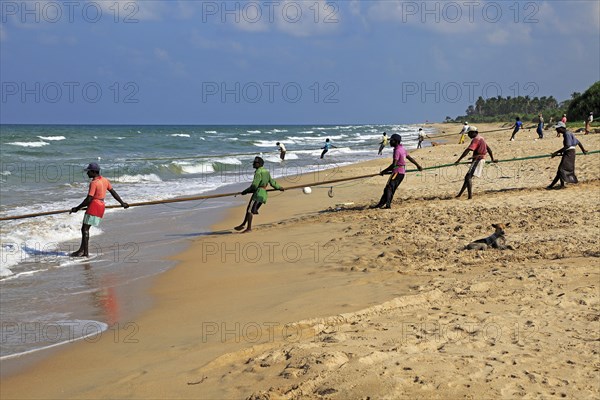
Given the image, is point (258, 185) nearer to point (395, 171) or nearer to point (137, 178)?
point (395, 171)

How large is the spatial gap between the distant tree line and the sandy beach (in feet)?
118

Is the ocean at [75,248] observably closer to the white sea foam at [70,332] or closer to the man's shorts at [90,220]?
the white sea foam at [70,332]

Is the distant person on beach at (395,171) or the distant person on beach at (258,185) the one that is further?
the distant person on beach at (395,171)

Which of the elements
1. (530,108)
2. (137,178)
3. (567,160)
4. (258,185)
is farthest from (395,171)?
(530,108)

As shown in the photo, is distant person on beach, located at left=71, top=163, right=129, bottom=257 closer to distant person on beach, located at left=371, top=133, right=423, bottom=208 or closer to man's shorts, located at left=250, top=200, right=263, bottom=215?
man's shorts, located at left=250, top=200, right=263, bottom=215

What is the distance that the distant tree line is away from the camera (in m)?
42.6

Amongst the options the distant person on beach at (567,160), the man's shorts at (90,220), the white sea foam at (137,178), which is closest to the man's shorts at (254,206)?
the man's shorts at (90,220)

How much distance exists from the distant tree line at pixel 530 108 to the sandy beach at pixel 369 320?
1419 inches

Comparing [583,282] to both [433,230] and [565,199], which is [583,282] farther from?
[565,199]

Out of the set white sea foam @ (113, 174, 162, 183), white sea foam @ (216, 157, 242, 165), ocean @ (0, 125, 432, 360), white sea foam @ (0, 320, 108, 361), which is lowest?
white sea foam @ (0, 320, 108, 361)

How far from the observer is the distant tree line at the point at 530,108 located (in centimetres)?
4256

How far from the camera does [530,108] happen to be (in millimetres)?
101812

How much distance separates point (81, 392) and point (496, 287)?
3.83 metres

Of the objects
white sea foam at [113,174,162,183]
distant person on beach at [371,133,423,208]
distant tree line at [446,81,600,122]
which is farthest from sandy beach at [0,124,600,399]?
distant tree line at [446,81,600,122]
